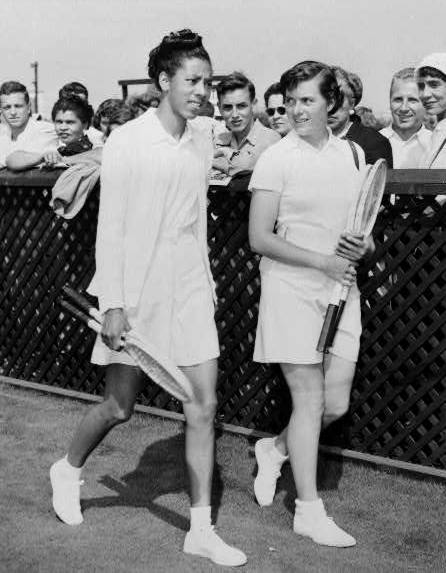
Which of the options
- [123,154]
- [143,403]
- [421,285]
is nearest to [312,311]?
[421,285]

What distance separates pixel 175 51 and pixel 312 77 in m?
0.63

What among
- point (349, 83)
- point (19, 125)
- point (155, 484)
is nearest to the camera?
point (155, 484)

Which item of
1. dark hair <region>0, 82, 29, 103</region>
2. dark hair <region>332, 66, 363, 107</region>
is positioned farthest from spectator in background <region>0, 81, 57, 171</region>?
dark hair <region>332, 66, 363, 107</region>

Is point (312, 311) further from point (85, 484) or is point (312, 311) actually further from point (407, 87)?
point (407, 87)

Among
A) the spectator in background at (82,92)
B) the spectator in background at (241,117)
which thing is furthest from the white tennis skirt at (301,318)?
the spectator in background at (82,92)

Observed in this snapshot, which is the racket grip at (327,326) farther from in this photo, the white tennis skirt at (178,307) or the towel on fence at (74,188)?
the towel on fence at (74,188)

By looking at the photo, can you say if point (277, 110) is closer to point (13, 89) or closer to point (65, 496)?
point (13, 89)

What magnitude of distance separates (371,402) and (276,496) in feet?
2.67

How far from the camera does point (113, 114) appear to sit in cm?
772

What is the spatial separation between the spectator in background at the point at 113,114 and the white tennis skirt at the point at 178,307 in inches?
149

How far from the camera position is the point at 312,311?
425 cm

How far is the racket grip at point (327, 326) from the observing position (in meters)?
4.10

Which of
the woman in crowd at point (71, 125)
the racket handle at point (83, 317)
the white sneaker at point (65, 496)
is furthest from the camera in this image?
the woman in crowd at point (71, 125)

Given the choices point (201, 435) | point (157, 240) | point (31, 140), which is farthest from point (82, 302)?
point (31, 140)
